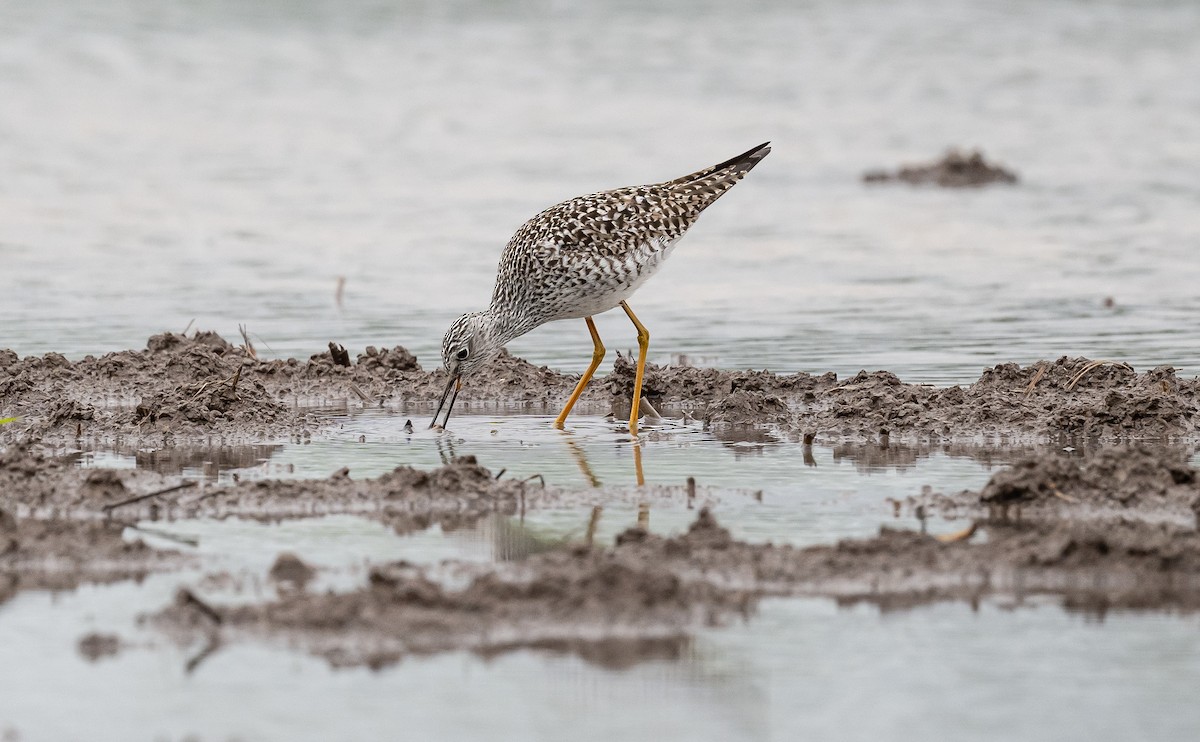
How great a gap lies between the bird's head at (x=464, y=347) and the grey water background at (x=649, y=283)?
13.5 inches

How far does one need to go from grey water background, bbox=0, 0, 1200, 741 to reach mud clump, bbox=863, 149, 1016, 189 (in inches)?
15.2

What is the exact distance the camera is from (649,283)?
16.5m

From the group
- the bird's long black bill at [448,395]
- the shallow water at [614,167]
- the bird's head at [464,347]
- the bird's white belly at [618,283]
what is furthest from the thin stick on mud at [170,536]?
the shallow water at [614,167]

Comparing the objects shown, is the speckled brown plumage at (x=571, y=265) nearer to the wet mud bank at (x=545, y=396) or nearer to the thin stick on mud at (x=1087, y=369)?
the wet mud bank at (x=545, y=396)

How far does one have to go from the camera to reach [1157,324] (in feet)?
44.1

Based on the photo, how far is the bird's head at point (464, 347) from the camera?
34.6 feet

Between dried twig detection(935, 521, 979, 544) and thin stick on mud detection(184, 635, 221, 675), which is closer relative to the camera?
thin stick on mud detection(184, 635, 221, 675)

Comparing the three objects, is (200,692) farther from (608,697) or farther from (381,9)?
(381,9)

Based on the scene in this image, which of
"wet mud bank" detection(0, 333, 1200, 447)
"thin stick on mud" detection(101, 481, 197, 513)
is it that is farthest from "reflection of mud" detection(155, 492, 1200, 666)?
"wet mud bank" detection(0, 333, 1200, 447)

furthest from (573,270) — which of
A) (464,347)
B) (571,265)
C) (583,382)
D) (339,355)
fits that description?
(339,355)

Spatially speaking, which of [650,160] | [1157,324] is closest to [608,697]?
[1157,324]

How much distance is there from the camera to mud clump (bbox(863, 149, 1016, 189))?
72.6ft

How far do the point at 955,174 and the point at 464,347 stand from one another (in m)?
13.2

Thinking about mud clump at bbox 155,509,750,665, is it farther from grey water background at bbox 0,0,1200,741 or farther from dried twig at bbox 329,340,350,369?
dried twig at bbox 329,340,350,369
